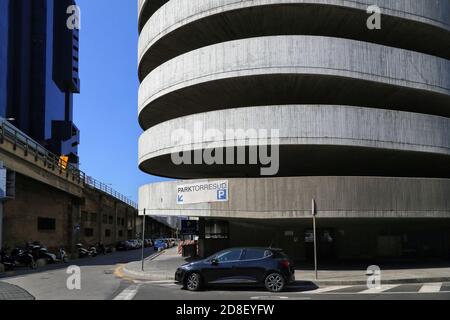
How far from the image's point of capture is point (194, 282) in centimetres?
1634

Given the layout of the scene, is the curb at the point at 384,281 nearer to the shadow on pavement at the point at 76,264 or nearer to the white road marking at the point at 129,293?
the white road marking at the point at 129,293

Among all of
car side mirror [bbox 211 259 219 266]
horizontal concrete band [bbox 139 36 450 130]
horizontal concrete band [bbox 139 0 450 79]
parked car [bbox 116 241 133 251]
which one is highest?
horizontal concrete band [bbox 139 0 450 79]

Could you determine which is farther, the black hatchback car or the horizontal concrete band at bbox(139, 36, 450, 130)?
the horizontal concrete band at bbox(139, 36, 450, 130)

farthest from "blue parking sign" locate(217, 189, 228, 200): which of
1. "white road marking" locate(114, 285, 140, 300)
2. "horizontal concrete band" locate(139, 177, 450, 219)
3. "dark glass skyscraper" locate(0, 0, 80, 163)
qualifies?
"dark glass skyscraper" locate(0, 0, 80, 163)

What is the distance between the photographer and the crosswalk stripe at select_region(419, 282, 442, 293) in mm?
15999

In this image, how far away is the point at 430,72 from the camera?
25.8 m

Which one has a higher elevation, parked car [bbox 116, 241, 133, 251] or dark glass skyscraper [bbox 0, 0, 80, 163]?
dark glass skyscraper [bbox 0, 0, 80, 163]

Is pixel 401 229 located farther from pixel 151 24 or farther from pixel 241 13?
pixel 151 24

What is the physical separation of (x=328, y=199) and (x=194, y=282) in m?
8.57

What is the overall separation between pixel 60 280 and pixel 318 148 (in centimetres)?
1312

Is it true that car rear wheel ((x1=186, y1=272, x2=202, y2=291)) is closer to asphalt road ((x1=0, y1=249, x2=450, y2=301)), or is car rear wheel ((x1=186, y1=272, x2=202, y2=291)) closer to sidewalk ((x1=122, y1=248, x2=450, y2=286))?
asphalt road ((x1=0, y1=249, x2=450, y2=301))

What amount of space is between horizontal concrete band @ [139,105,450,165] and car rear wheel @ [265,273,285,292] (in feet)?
29.8

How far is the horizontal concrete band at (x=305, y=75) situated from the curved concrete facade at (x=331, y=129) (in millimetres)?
1628
